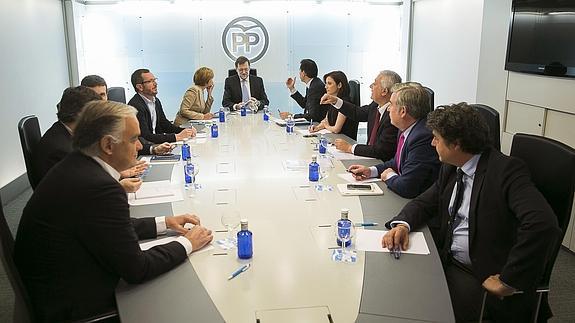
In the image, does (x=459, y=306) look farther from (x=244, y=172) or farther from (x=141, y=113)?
(x=141, y=113)

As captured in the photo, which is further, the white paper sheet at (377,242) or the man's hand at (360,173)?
the man's hand at (360,173)

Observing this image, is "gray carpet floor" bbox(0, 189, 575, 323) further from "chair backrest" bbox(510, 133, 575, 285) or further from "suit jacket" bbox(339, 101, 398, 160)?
"suit jacket" bbox(339, 101, 398, 160)

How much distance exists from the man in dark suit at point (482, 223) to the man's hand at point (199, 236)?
2.53 feet

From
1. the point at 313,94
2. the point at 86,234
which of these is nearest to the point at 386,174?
the point at 86,234

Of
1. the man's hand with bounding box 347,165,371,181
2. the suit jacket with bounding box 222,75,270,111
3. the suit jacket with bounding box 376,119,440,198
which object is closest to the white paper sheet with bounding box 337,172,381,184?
the man's hand with bounding box 347,165,371,181

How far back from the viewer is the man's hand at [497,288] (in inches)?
75.1

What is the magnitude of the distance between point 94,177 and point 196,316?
2.06 feet

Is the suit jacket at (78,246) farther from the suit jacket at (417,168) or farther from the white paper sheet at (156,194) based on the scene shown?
the suit jacket at (417,168)

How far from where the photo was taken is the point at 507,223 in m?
2.01

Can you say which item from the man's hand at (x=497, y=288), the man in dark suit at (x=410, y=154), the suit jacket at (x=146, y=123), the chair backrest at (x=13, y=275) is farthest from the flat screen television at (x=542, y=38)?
the chair backrest at (x=13, y=275)

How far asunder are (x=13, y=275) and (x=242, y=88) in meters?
5.38

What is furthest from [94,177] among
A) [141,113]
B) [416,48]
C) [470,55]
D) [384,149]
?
[416,48]

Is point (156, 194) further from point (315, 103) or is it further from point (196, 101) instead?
point (196, 101)

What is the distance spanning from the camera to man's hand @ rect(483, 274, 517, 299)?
1907mm
